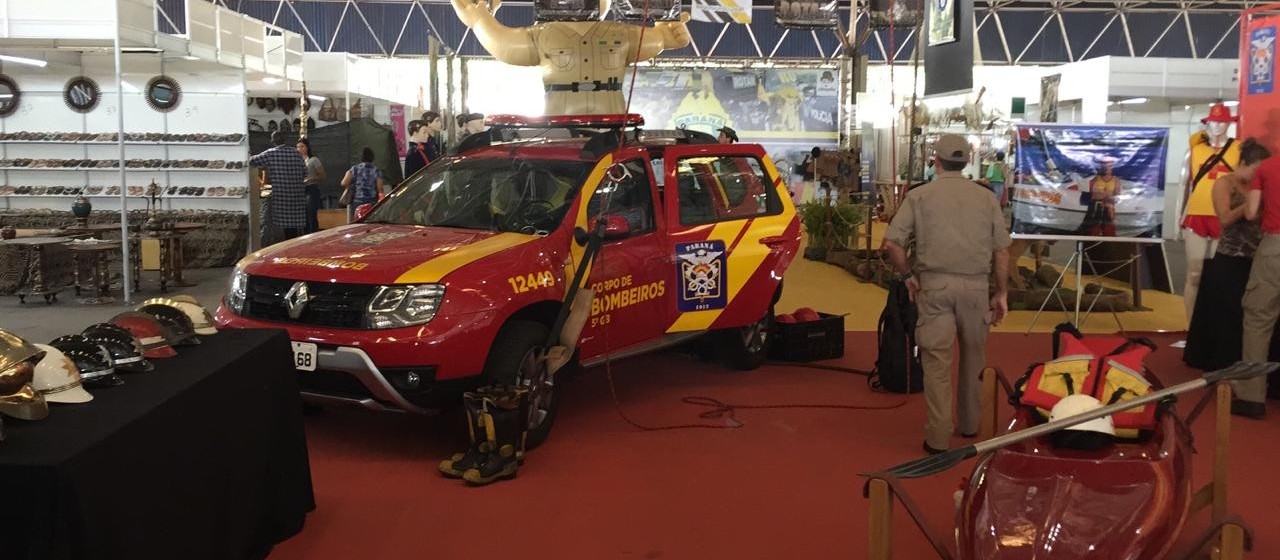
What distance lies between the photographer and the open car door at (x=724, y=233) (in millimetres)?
6727

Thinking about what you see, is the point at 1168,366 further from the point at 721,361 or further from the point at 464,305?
the point at 464,305

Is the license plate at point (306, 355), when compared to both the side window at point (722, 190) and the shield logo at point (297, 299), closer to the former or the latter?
the shield logo at point (297, 299)

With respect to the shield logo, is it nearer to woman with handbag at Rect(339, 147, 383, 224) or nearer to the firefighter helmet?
the firefighter helmet

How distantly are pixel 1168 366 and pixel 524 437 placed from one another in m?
5.06

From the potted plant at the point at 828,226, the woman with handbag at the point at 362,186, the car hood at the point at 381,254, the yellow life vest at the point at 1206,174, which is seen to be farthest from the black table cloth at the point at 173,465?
the potted plant at the point at 828,226

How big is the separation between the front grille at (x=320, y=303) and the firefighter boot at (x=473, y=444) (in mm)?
634

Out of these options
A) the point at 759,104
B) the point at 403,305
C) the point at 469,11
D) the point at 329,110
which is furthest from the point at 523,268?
the point at 759,104

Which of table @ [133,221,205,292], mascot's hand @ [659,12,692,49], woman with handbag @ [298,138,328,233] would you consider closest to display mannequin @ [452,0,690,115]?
mascot's hand @ [659,12,692,49]

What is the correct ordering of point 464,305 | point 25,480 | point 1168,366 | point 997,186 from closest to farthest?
point 25,480 < point 464,305 < point 1168,366 < point 997,186

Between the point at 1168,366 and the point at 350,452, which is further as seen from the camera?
the point at 1168,366

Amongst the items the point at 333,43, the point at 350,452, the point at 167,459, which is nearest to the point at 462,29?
the point at 333,43

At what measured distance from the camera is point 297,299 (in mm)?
5367

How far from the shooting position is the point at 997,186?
57.4 ft

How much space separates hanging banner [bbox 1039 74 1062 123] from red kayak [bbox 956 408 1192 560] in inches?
511
